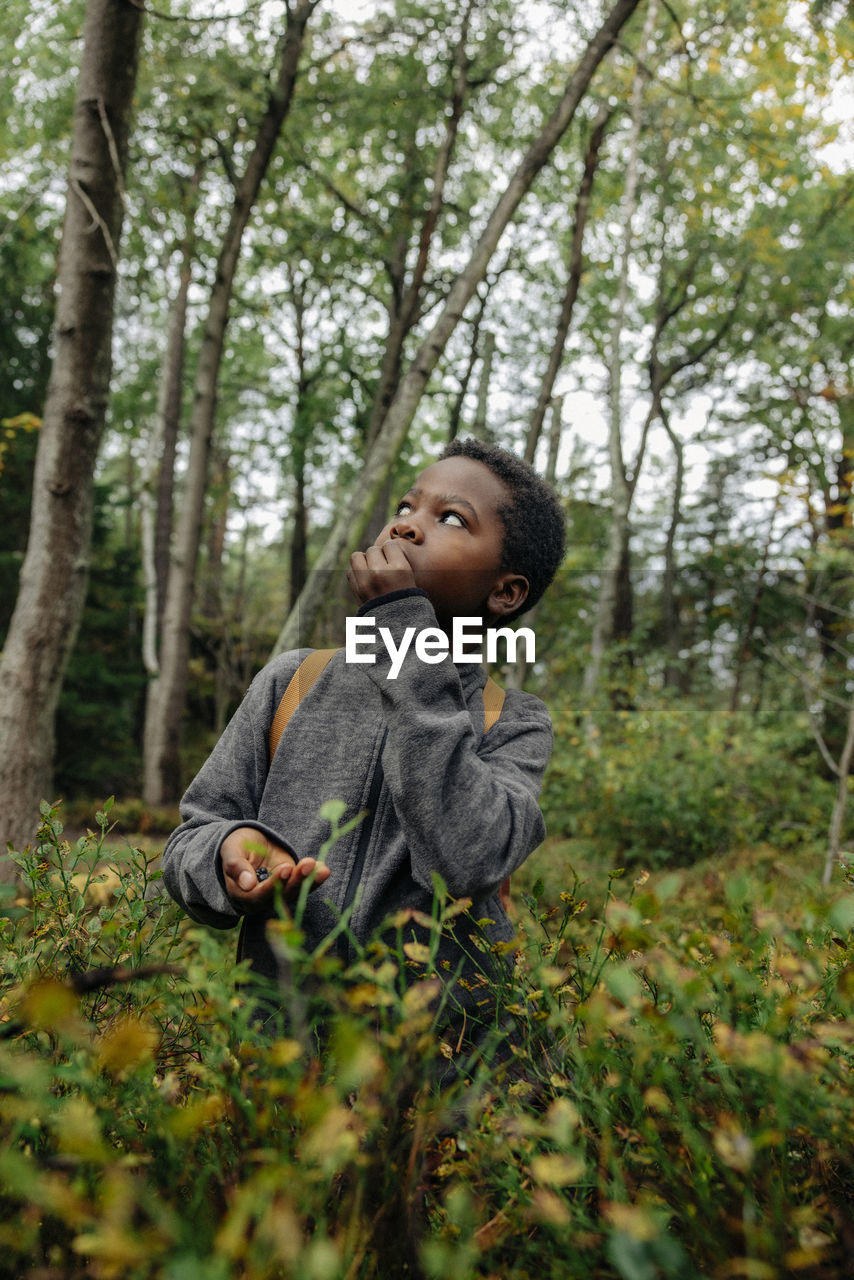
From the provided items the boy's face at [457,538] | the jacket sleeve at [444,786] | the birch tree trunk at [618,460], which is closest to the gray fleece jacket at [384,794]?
the jacket sleeve at [444,786]

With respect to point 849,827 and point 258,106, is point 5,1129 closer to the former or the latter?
point 849,827

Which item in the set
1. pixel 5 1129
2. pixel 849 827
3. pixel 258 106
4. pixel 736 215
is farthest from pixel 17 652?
pixel 736 215

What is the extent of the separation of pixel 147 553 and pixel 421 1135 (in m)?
13.4

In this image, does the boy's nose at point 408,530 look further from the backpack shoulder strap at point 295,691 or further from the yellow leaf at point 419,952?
the yellow leaf at point 419,952

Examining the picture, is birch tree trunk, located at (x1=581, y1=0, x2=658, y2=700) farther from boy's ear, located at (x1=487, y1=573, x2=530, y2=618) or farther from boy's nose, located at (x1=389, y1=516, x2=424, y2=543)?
boy's nose, located at (x1=389, y1=516, x2=424, y2=543)

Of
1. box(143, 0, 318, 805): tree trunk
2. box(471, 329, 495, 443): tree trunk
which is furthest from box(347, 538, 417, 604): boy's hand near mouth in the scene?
box(471, 329, 495, 443): tree trunk

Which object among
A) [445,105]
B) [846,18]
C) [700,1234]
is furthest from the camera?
[445,105]

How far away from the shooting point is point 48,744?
4.07 metres

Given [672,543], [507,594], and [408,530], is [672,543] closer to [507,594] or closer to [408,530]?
[507,594]

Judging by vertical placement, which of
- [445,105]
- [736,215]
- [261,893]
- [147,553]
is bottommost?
[261,893]

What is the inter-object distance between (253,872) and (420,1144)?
1.87ft

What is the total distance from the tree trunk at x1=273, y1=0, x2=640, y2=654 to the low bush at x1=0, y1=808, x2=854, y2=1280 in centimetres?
504

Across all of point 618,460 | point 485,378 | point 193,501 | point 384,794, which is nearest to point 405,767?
point 384,794

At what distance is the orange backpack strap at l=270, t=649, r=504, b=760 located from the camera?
62.8 inches
